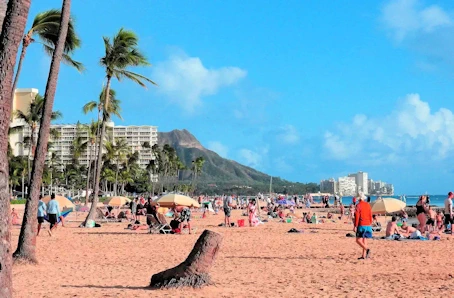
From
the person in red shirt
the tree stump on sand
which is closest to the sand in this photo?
the tree stump on sand

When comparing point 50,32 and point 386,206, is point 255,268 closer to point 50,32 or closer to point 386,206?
point 50,32

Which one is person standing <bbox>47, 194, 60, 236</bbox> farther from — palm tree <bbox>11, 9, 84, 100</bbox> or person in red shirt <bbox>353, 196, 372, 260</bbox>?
person in red shirt <bbox>353, 196, 372, 260</bbox>

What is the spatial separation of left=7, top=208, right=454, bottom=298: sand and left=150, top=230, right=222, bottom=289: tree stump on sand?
0.56ft

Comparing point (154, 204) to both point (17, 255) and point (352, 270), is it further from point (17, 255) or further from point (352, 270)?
point (352, 270)

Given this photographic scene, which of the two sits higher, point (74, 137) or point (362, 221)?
point (74, 137)

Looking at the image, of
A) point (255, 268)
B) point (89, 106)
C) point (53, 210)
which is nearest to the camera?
point (255, 268)

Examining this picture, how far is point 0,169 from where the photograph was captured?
18.6 ft

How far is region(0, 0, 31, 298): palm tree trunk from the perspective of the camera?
18.0 feet

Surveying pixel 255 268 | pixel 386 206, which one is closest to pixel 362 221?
pixel 255 268

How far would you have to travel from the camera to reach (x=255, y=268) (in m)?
11.2

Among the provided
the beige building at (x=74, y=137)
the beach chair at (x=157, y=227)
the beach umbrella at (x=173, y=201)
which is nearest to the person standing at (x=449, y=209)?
the beach chair at (x=157, y=227)

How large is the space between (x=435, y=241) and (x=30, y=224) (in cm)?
1086

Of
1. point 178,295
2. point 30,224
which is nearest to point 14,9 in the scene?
point 178,295

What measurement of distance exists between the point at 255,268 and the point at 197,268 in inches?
118
